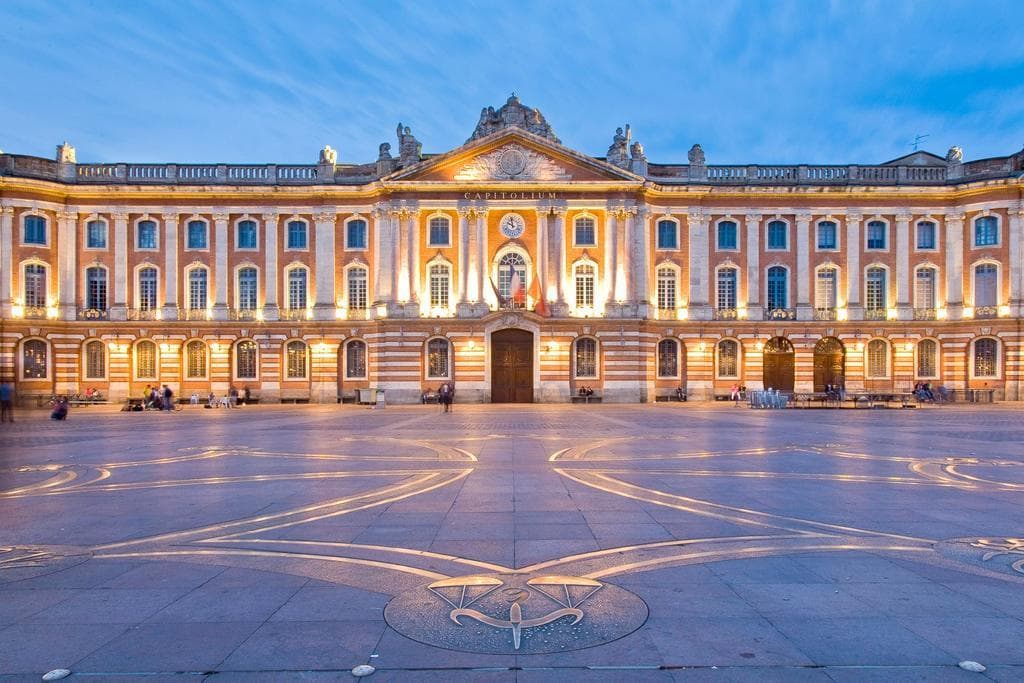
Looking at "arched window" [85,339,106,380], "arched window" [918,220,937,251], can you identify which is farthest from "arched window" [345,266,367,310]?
"arched window" [918,220,937,251]

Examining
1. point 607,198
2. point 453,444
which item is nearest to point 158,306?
point 607,198

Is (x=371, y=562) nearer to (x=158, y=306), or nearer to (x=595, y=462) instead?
(x=595, y=462)

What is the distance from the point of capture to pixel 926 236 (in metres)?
47.7

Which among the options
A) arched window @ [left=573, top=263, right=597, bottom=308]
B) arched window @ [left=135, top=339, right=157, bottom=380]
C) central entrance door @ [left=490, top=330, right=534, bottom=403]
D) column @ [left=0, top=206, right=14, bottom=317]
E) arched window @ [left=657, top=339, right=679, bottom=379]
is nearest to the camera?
column @ [left=0, top=206, right=14, bottom=317]

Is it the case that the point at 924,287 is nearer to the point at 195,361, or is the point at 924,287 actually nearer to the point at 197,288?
the point at 197,288

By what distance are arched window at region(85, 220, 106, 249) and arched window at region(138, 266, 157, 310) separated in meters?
3.32

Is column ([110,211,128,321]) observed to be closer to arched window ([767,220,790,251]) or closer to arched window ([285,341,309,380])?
arched window ([285,341,309,380])

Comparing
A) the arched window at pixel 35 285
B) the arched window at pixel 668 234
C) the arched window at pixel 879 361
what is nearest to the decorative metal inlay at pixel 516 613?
the arched window at pixel 668 234

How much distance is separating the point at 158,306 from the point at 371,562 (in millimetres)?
45938

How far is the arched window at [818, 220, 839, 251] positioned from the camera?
48000mm

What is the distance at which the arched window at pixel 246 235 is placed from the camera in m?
47.8

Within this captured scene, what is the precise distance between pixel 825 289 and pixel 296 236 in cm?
3791

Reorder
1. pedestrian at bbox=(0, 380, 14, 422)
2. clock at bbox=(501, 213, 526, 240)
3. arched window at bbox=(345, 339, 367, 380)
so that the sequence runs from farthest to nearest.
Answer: arched window at bbox=(345, 339, 367, 380) → clock at bbox=(501, 213, 526, 240) → pedestrian at bbox=(0, 380, 14, 422)

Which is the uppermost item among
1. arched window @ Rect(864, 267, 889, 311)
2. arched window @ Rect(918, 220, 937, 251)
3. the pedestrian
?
arched window @ Rect(918, 220, 937, 251)
